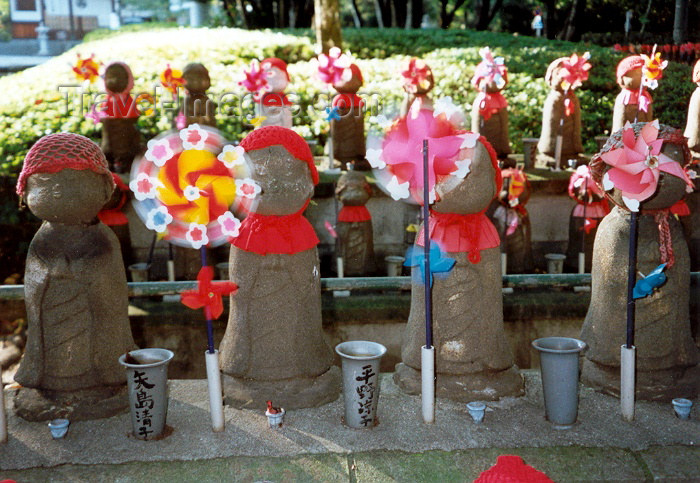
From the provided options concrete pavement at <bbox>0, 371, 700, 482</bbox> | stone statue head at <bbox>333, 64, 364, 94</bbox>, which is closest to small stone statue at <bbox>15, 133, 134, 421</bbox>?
concrete pavement at <bbox>0, 371, 700, 482</bbox>

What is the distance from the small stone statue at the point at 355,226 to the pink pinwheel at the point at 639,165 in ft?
9.42

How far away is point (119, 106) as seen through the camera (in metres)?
7.61

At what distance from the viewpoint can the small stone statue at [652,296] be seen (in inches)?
154

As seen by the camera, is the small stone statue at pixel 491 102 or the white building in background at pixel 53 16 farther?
the white building in background at pixel 53 16

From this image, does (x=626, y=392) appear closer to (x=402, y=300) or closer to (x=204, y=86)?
(x=402, y=300)

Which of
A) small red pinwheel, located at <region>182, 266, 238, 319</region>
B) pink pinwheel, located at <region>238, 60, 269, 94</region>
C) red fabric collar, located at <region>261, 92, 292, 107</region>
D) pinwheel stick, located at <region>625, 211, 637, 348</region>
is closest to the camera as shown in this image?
small red pinwheel, located at <region>182, 266, 238, 319</region>

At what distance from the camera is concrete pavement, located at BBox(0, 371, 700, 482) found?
3373mm

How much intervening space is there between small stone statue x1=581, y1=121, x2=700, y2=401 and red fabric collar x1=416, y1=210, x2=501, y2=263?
0.70 metres

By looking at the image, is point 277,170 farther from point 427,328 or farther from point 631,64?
point 631,64

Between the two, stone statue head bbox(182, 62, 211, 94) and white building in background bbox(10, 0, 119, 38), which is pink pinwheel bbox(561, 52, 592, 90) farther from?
white building in background bbox(10, 0, 119, 38)

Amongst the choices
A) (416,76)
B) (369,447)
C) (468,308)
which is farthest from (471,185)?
(416,76)

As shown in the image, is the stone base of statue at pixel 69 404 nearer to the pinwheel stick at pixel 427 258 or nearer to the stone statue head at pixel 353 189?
the pinwheel stick at pixel 427 258

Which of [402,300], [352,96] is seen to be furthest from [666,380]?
[352,96]

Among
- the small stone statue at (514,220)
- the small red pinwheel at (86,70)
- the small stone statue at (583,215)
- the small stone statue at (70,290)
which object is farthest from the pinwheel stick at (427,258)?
the small red pinwheel at (86,70)
